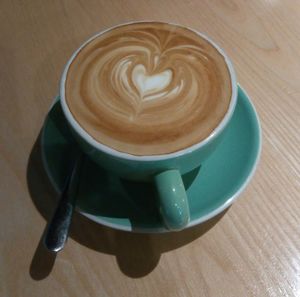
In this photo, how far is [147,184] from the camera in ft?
1.66

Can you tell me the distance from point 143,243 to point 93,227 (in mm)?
74

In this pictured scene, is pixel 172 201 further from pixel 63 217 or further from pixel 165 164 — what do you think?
pixel 63 217

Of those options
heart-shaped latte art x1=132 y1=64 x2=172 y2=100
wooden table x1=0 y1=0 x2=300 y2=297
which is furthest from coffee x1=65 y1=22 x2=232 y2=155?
wooden table x1=0 y1=0 x2=300 y2=297

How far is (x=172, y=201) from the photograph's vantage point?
1.30 feet

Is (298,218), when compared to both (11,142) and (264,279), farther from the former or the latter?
(11,142)

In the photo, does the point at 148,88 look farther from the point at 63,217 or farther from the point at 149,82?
the point at 63,217

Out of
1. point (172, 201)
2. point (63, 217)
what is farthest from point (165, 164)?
point (63, 217)

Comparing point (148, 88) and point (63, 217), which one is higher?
point (148, 88)

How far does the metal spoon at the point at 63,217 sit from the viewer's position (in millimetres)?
448

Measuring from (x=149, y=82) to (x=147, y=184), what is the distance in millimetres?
141

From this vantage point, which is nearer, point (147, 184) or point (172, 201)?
point (172, 201)

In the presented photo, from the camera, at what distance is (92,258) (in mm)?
477

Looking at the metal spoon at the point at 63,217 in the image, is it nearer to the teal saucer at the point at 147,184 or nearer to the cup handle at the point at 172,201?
the teal saucer at the point at 147,184

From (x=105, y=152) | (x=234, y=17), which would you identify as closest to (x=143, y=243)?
(x=105, y=152)
